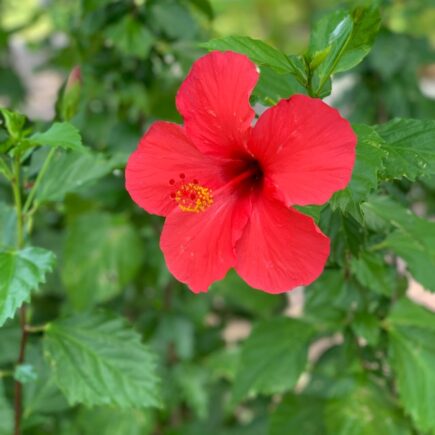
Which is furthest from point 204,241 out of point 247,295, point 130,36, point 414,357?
point 247,295

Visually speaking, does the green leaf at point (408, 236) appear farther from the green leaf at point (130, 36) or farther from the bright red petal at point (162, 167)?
the green leaf at point (130, 36)

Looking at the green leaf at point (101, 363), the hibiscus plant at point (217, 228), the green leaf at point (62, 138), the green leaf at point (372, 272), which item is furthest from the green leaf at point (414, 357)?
the green leaf at point (62, 138)

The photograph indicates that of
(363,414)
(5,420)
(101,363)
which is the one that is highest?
(101,363)

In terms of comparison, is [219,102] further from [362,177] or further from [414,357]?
[414,357]

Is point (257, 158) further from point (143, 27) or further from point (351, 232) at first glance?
point (143, 27)

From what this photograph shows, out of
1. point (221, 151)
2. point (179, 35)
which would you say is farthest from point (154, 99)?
point (221, 151)
